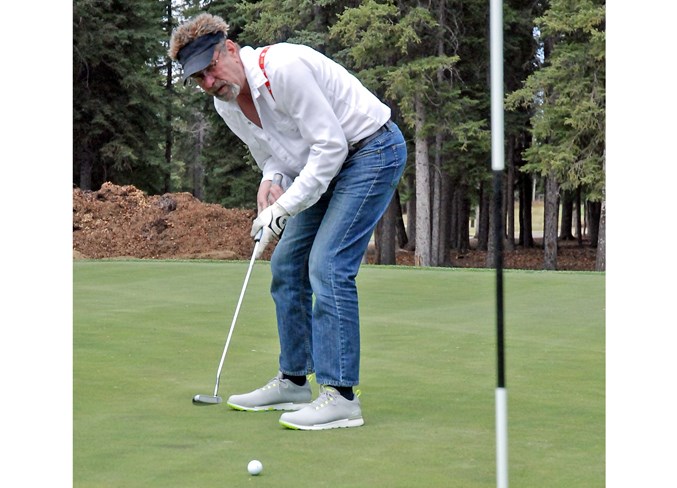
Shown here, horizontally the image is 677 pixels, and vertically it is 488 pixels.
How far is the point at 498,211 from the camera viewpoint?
2869mm

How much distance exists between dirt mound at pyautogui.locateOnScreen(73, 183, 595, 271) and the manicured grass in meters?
13.9

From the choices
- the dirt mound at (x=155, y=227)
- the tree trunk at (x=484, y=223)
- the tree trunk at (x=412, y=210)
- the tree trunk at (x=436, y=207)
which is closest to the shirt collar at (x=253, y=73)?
the dirt mound at (x=155, y=227)

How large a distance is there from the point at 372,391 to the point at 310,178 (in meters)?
1.13

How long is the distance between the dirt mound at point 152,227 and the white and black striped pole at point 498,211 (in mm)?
19015

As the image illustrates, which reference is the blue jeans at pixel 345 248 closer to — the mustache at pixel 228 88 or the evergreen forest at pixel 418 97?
the mustache at pixel 228 88

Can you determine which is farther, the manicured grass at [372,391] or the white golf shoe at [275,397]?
the white golf shoe at [275,397]

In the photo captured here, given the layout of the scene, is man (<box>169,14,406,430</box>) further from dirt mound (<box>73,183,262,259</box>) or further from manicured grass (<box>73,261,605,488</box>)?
dirt mound (<box>73,183,262,259</box>)

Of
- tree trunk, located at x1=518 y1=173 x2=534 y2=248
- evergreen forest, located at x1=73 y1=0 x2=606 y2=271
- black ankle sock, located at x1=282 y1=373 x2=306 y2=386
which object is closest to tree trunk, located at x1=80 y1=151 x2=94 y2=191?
evergreen forest, located at x1=73 y1=0 x2=606 y2=271

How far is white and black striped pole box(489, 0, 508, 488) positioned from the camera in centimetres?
273

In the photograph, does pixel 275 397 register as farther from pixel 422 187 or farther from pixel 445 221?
pixel 445 221

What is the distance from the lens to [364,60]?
23.4m

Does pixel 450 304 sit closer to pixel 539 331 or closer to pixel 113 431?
pixel 539 331

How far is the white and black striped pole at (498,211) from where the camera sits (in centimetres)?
273
